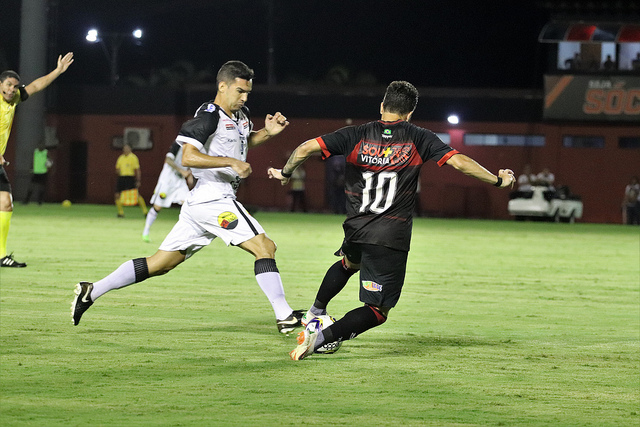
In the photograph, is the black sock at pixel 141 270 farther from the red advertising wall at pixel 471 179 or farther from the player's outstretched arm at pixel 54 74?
the red advertising wall at pixel 471 179

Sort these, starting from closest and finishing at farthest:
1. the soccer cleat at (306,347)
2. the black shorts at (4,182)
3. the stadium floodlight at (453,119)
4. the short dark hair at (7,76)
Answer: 1. the soccer cleat at (306,347)
2. the short dark hair at (7,76)
3. the black shorts at (4,182)
4. the stadium floodlight at (453,119)

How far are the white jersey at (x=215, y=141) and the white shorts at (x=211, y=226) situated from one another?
0.08 metres

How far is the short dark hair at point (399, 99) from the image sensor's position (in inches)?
280

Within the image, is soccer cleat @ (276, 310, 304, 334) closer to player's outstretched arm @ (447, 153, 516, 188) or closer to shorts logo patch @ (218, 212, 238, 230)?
shorts logo patch @ (218, 212, 238, 230)

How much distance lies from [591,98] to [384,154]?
103 feet

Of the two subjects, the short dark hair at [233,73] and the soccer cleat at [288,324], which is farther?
the short dark hair at [233,73]

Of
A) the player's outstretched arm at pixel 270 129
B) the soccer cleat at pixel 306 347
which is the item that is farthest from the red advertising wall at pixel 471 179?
the soccer cleat at pixel 306 347

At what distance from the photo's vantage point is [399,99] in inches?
280

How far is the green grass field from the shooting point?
19.5 feet

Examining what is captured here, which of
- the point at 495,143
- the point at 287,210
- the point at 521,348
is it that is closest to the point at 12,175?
the point at 287,210

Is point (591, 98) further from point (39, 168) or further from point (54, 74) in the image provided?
point (54, 74)

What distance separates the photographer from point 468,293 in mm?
12398

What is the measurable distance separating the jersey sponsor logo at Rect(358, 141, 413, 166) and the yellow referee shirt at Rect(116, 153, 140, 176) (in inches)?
841

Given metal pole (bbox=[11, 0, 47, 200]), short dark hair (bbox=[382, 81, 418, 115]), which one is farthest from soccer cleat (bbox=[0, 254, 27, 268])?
metal pole (bbox=[11, 0, 47, 200])
